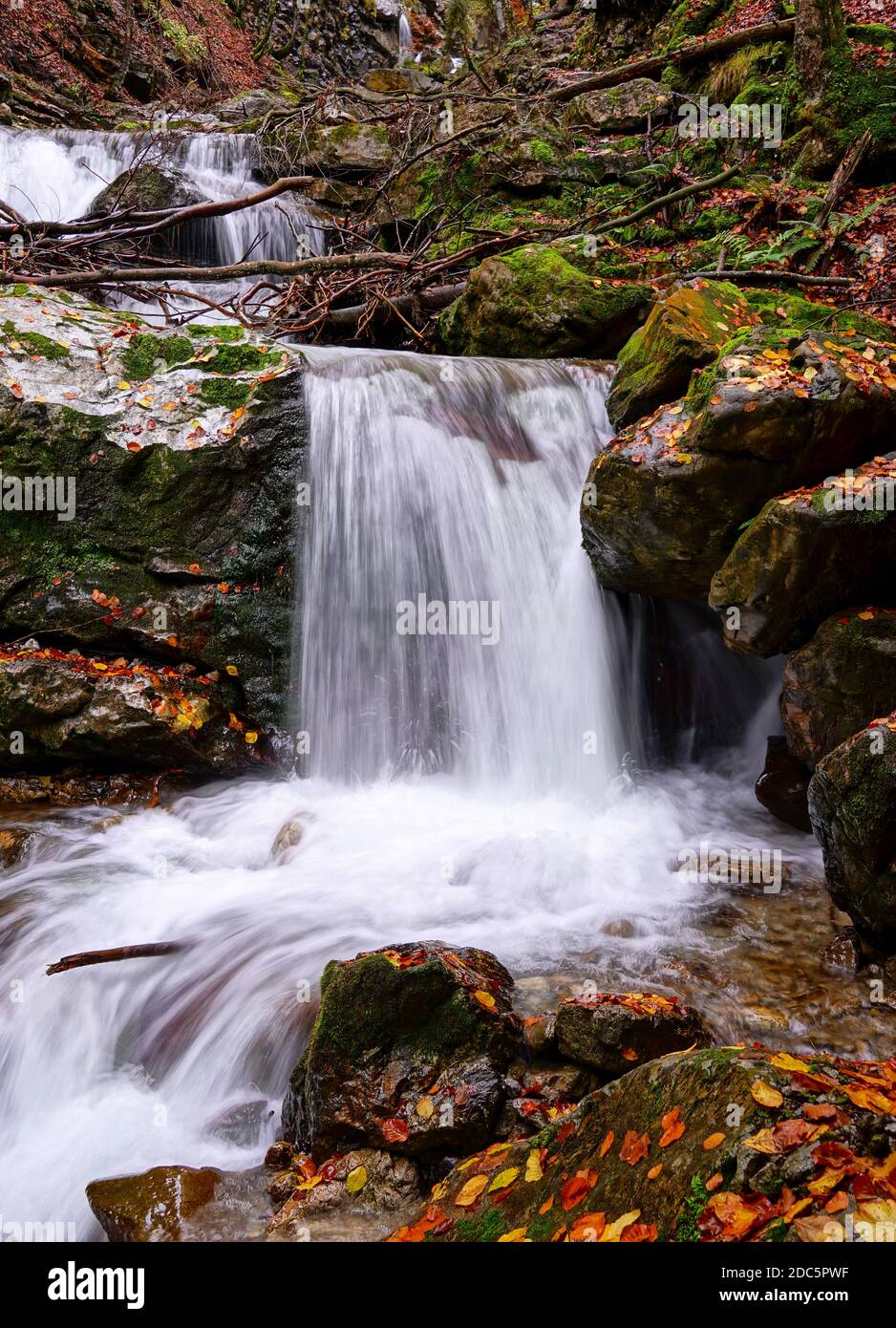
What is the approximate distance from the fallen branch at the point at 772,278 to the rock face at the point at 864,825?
21.8 feet

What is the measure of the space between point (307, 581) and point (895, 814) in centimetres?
452

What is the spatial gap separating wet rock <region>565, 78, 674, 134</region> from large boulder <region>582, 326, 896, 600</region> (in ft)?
29.6

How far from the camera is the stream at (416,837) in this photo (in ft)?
11.4

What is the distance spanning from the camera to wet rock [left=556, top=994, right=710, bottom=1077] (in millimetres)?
3053

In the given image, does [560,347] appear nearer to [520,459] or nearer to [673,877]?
[520,459]

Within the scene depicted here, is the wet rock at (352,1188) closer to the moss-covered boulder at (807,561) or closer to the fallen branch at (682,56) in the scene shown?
the moss-covered boulder at (807,561)

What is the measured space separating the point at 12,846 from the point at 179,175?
10735 millimetres

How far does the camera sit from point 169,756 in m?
6.00

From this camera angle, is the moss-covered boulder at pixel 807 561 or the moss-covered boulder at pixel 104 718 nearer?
the moss-covered boulder at pixel 807 561

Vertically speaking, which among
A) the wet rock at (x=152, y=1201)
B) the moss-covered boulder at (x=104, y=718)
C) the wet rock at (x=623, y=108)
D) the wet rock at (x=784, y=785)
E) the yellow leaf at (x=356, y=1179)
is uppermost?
the wet rock at (x=623, y=108)

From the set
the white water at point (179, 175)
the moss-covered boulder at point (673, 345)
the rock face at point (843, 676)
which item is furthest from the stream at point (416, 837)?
the white water at point (179, 175)

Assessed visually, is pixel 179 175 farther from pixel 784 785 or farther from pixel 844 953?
pixel 844 953

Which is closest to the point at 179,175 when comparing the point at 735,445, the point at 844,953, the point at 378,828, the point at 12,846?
the point at 735,445

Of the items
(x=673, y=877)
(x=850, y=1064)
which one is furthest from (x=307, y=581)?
(x=850, y=1064)
